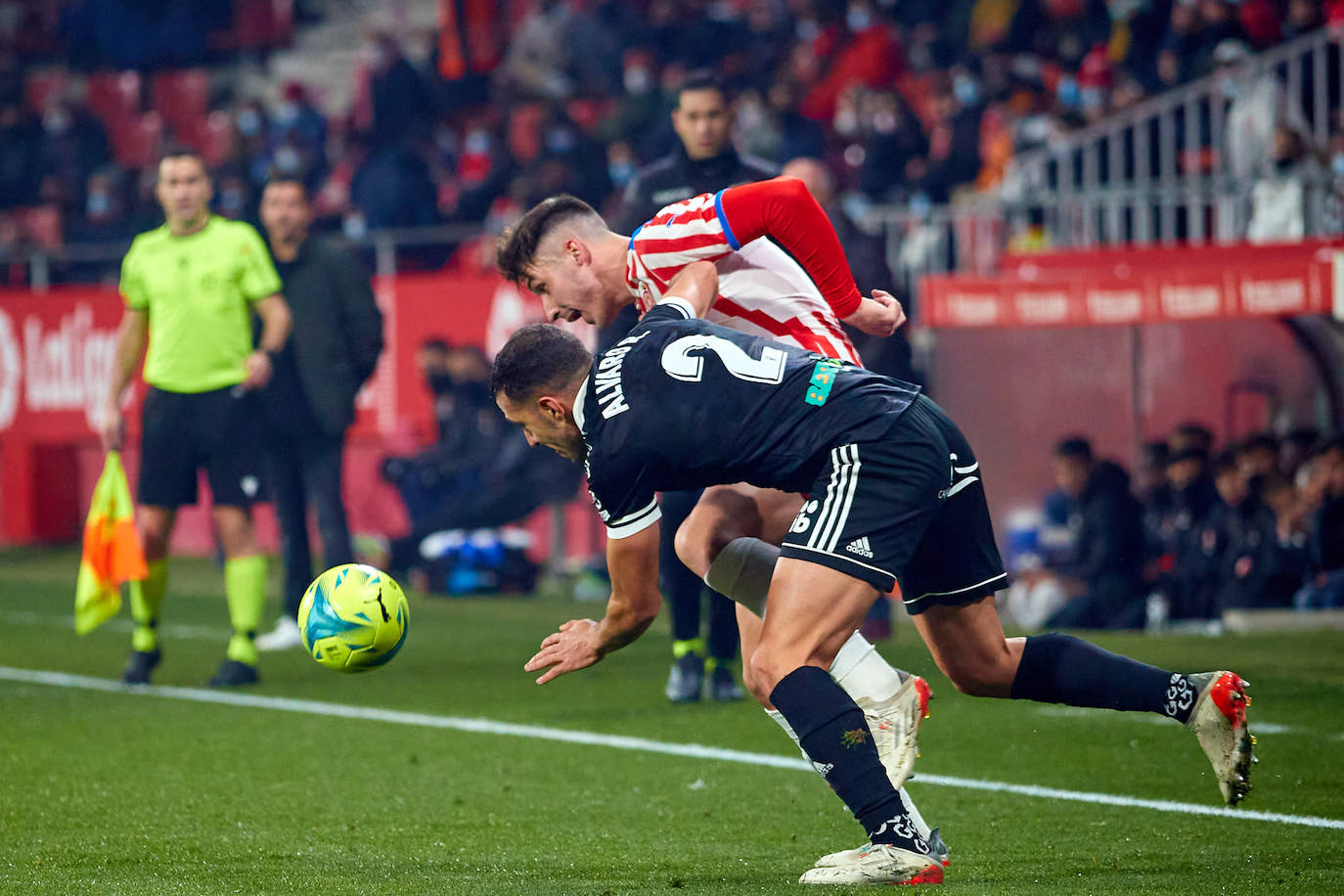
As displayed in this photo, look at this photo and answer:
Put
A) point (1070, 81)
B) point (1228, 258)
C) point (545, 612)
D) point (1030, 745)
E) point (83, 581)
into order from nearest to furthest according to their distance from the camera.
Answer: point (1030, 745) → point (83, 581) → point (1228, 258) → point (545, 612) → point (1070, 81)

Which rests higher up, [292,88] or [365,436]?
[292,88]

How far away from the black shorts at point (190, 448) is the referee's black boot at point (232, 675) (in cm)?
75

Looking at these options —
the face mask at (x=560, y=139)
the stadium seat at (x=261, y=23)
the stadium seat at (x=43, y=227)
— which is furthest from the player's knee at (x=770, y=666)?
the stadium seat at (x=261, y=23)

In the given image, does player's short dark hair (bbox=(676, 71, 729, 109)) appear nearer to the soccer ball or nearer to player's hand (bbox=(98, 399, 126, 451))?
player's hand (bbox=(98, 399, 126, 451))

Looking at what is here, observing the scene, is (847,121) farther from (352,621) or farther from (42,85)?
(352,621)

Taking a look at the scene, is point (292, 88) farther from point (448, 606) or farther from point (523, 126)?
point (448, 606)

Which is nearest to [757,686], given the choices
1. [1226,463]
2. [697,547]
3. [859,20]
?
[697,547]

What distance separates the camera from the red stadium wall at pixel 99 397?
49.6 feet

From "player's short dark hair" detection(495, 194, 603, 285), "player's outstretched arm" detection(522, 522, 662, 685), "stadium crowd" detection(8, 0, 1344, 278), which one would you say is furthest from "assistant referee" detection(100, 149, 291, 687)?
"stadium crowd" detection(8, 0, 1344, 278)

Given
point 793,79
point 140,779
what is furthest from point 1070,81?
point 140,779

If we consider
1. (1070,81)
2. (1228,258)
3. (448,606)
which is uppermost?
(1070,81)

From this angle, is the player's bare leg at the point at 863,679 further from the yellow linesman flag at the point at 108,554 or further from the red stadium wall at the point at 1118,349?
the red stadium wall at the point at 1118,349

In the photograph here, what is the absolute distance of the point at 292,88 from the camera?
69.6ft

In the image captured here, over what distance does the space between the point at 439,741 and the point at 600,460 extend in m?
2.97
